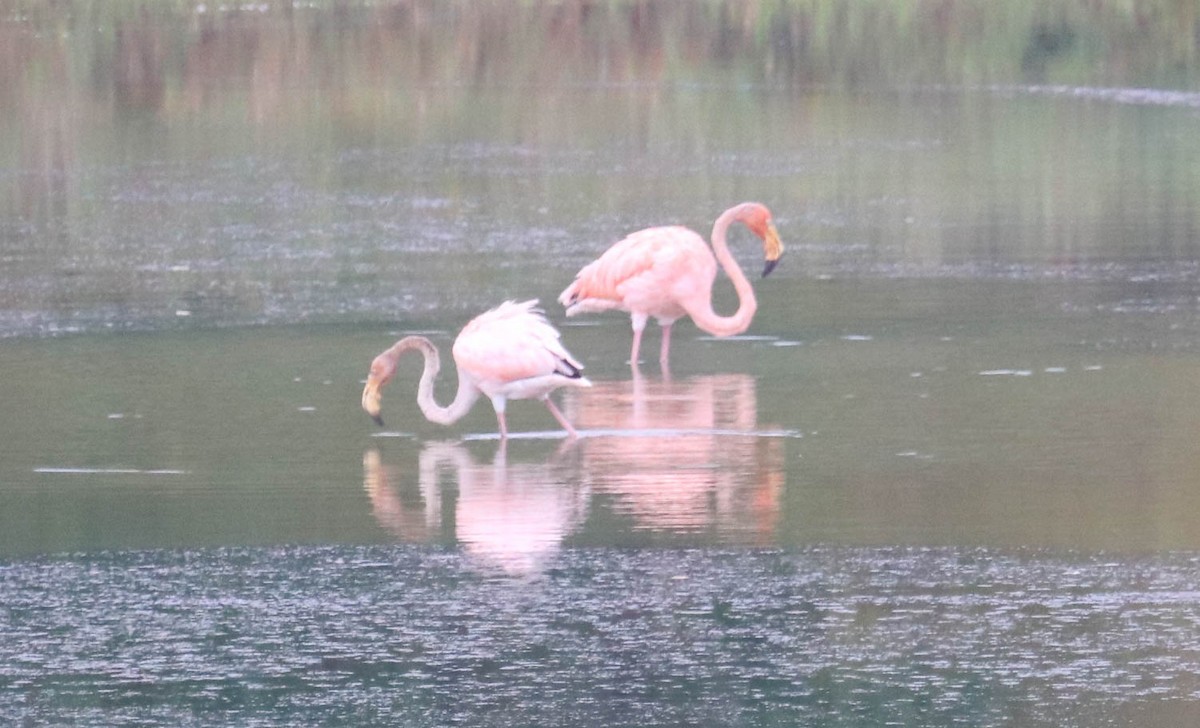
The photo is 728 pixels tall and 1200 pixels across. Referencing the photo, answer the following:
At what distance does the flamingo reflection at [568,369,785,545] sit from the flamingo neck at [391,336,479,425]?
0.54 m

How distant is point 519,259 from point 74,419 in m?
5.29

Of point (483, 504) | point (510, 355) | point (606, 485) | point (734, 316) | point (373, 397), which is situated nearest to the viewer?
point (483, 504)

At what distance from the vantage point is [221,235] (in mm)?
16281

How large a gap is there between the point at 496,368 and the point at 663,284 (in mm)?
2441

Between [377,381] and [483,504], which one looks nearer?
[483,504]

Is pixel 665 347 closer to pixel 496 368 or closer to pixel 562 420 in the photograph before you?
pixel 562 420

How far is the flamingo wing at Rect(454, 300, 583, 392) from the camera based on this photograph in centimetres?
948

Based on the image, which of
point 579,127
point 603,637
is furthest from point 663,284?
point 579,127

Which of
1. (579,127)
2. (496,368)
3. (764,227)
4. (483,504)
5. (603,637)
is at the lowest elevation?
(603,637)

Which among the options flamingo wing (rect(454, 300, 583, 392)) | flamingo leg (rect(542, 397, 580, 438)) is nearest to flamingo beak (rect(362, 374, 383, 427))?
flamingo wing (rect(454, 300, 583, 392))

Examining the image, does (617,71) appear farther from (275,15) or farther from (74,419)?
(74,419)

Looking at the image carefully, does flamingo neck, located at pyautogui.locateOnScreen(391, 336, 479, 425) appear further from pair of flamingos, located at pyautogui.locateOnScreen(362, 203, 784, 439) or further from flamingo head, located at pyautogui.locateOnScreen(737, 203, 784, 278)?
flamingo head, located at pyautogui.locateOnScreen(737, 203, 784, 278)

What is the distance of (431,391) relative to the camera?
952 cm

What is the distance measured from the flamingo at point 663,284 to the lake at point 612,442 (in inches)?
8.3
